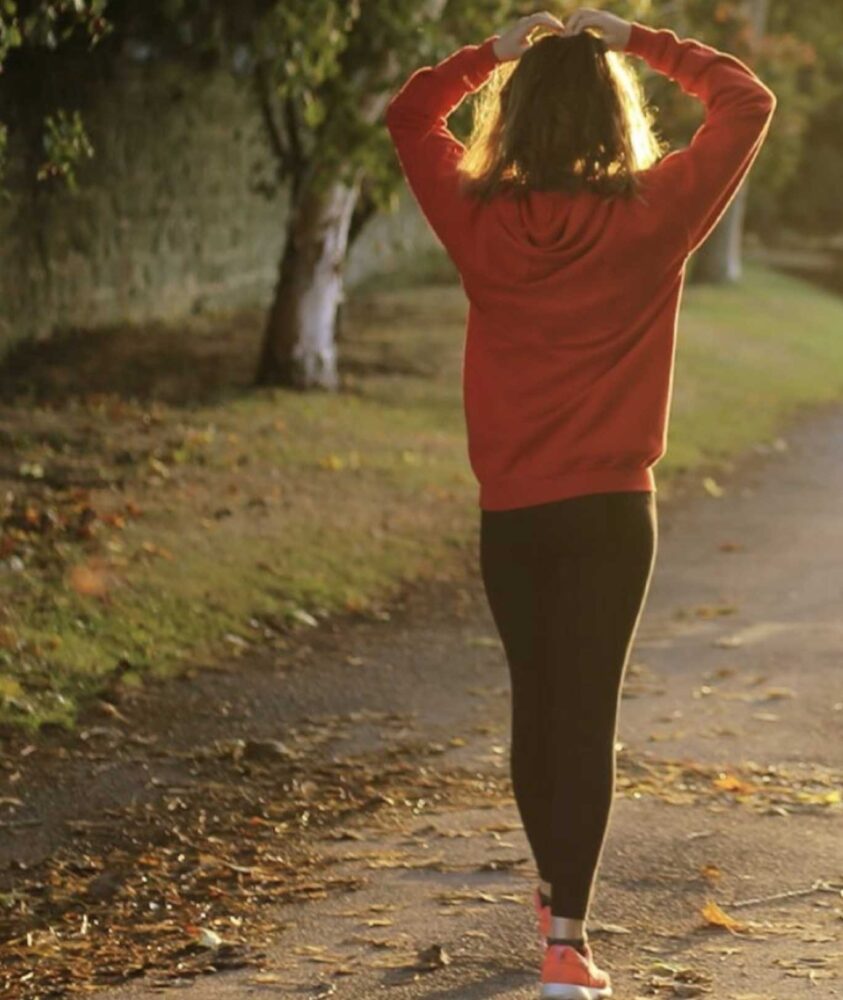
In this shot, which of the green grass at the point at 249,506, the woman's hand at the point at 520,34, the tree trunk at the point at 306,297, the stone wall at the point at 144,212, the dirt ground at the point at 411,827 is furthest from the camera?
the tree trunk at the point at 306,297

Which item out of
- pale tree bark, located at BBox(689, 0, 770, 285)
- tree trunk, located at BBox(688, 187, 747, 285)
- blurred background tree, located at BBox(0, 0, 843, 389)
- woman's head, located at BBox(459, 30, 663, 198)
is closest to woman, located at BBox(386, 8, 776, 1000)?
woman's head, located at BBox(459, 30, 663, 198)

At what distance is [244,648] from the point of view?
31.5 feet

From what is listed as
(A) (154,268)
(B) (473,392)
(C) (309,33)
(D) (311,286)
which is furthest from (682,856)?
(A) (154,268)

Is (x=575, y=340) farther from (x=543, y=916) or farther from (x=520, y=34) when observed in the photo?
(x=543, y=916)

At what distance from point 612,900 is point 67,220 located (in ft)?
38.9

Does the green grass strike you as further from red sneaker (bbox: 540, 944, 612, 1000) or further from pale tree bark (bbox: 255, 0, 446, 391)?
red sneaker (bbox: 540, 944, 612, 1000)

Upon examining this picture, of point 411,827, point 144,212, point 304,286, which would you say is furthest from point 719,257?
point 411,827

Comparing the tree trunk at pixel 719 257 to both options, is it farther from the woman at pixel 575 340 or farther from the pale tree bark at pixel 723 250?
the woman at pixel 575 340

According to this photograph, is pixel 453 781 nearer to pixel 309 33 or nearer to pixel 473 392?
pixel 473 392

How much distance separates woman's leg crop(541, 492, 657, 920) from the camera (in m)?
4.59

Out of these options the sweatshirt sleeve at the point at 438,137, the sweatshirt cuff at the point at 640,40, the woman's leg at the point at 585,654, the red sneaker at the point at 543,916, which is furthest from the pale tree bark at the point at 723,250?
the woman's leg at the point at 585,654

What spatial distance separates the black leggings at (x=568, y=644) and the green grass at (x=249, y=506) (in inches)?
143

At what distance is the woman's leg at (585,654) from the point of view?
459 cm

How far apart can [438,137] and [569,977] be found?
1.78 m
